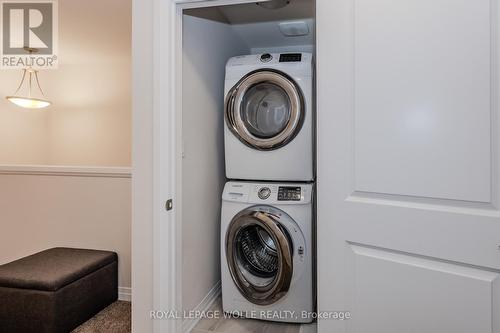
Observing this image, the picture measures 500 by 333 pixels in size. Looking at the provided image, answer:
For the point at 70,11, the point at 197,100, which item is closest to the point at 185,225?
the point at 197,100

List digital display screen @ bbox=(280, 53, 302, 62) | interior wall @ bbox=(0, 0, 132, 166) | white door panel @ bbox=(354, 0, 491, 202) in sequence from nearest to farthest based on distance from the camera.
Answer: white door panel @ bbox=(354, 0, 491, 202)
digital display screen @ bbox=(280, 53, 302, 62)
interior wall @ bbox=(0, 0, 132, 166)

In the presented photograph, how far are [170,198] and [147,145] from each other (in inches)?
11.3

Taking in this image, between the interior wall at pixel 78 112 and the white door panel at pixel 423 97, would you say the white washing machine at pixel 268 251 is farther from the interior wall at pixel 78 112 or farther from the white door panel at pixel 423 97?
the interior wall at pixel 78 112

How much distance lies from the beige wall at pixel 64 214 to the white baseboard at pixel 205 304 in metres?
0.64

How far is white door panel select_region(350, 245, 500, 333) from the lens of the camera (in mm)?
1079

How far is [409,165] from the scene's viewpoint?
3.84ft

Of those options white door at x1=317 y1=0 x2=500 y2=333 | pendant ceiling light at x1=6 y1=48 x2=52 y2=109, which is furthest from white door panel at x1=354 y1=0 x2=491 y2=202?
pendant ceiling light at x1=6 y1=48 x2=52 y2=109

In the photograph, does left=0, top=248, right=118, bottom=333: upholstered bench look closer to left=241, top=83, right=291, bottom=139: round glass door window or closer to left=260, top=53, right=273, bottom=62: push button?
left=241, top=83, right=291, bottom=139: round glass door window

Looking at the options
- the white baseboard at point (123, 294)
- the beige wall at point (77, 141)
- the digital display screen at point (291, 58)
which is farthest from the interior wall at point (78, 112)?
the white baseboard at point (123, 294)

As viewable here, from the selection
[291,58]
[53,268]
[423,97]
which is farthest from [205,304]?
[423,97]

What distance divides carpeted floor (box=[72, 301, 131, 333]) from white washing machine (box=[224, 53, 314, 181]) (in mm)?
1215

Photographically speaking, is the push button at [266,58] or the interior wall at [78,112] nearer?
the push button at [266,58]

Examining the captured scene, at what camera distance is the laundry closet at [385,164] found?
106 centimetres

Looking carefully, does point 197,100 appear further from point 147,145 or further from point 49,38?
point 49,38
